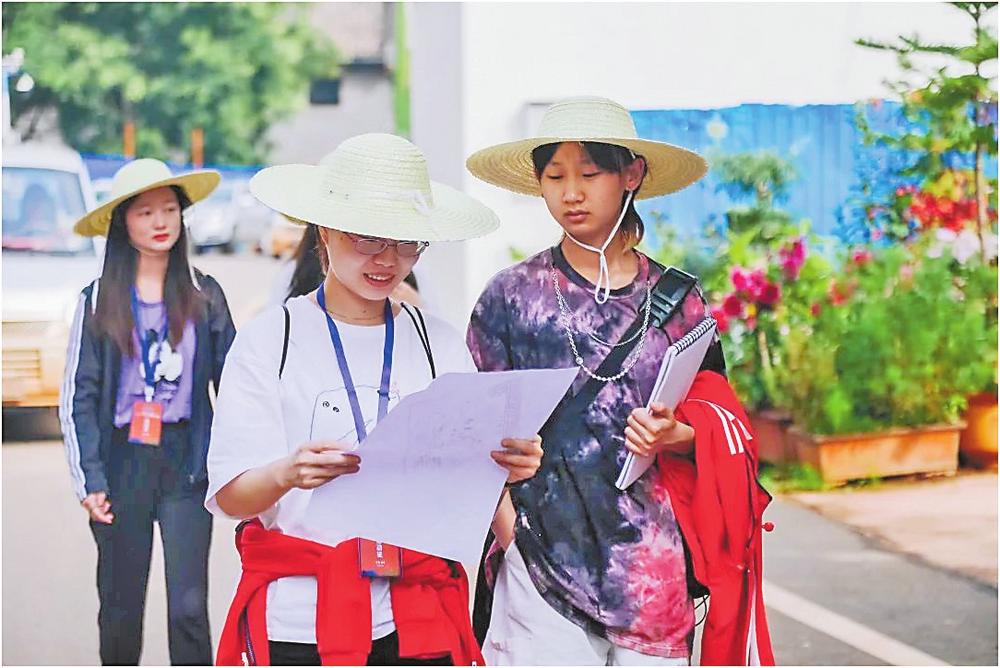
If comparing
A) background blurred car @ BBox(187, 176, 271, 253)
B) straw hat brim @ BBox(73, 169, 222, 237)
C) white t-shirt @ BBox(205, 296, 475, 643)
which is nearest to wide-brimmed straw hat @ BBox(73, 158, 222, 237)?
straw hat brim @ BBox(73, 169, 222, 237)

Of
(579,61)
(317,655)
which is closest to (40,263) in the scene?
(579,61)

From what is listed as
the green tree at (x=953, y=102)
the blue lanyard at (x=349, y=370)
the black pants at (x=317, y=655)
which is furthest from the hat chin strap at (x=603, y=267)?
the green tree at (x=953, y=102)

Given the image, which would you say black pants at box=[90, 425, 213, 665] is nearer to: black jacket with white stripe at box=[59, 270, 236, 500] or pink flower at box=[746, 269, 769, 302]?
black jacket with white stripe at box=[59, 270, 236, 500]

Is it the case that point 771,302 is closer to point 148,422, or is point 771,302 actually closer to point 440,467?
point 148,422

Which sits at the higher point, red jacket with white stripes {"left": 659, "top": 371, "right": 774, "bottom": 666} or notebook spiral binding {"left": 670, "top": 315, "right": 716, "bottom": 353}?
notebook spiral binding {"left": 670, "top": 315, "right": 716, "bottom": 353}

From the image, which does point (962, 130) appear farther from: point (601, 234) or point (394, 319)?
point (394, 319)

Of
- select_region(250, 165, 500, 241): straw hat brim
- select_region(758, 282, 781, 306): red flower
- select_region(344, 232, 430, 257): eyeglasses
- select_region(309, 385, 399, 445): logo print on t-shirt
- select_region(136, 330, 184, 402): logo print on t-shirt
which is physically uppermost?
select_region(250, 165, 500, 241): straw hat brim

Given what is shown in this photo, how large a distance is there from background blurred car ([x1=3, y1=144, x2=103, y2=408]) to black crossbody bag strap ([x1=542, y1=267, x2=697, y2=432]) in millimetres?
3818

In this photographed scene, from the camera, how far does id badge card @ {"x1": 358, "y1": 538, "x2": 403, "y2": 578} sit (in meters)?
2.29

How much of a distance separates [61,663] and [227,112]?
737 inches

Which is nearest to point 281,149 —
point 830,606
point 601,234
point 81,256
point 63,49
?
point 63,49

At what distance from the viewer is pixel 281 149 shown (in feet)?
92.5

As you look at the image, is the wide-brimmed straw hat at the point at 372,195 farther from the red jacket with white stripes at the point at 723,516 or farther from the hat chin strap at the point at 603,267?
the red jacket with white stripes at the point at 723,516

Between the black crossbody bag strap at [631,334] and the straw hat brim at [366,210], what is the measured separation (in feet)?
1.17
